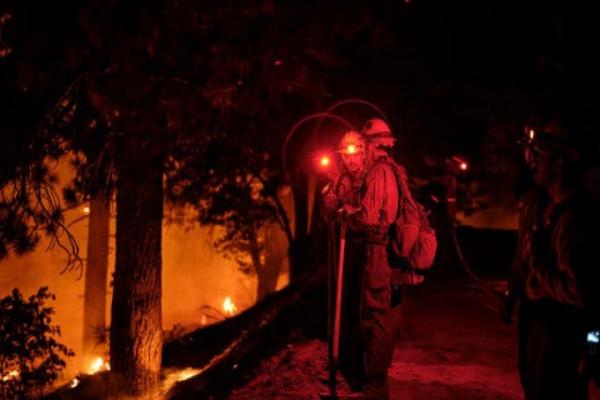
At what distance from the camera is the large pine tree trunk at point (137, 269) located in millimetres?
7352

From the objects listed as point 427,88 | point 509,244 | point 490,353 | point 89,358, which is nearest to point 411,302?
point 490,353

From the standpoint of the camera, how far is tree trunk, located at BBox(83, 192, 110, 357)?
35.6 feet

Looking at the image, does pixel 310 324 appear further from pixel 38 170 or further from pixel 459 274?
pixel 459 274

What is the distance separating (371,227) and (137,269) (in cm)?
378

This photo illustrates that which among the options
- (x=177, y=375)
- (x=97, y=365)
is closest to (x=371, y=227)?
(x=177, y=375)

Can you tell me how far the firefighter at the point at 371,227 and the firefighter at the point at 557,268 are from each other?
1682mm

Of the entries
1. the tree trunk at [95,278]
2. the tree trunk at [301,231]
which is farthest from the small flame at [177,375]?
the tree trunk at [301,231]

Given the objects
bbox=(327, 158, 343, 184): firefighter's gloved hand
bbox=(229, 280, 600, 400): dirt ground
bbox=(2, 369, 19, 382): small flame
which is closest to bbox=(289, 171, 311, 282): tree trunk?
bbox=(229, 280, 600, 400): dirt ground

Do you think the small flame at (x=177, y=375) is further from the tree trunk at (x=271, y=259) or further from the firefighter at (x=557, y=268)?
the tree trunk at (x=271, y=259)

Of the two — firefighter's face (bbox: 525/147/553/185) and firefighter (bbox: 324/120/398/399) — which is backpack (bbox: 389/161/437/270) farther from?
firefighter's face (bbox: 525/147/553/185)

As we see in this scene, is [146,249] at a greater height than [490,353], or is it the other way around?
[146,249]

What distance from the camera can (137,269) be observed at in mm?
7566

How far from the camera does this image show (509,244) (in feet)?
53.8

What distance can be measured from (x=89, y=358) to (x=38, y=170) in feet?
17.8
